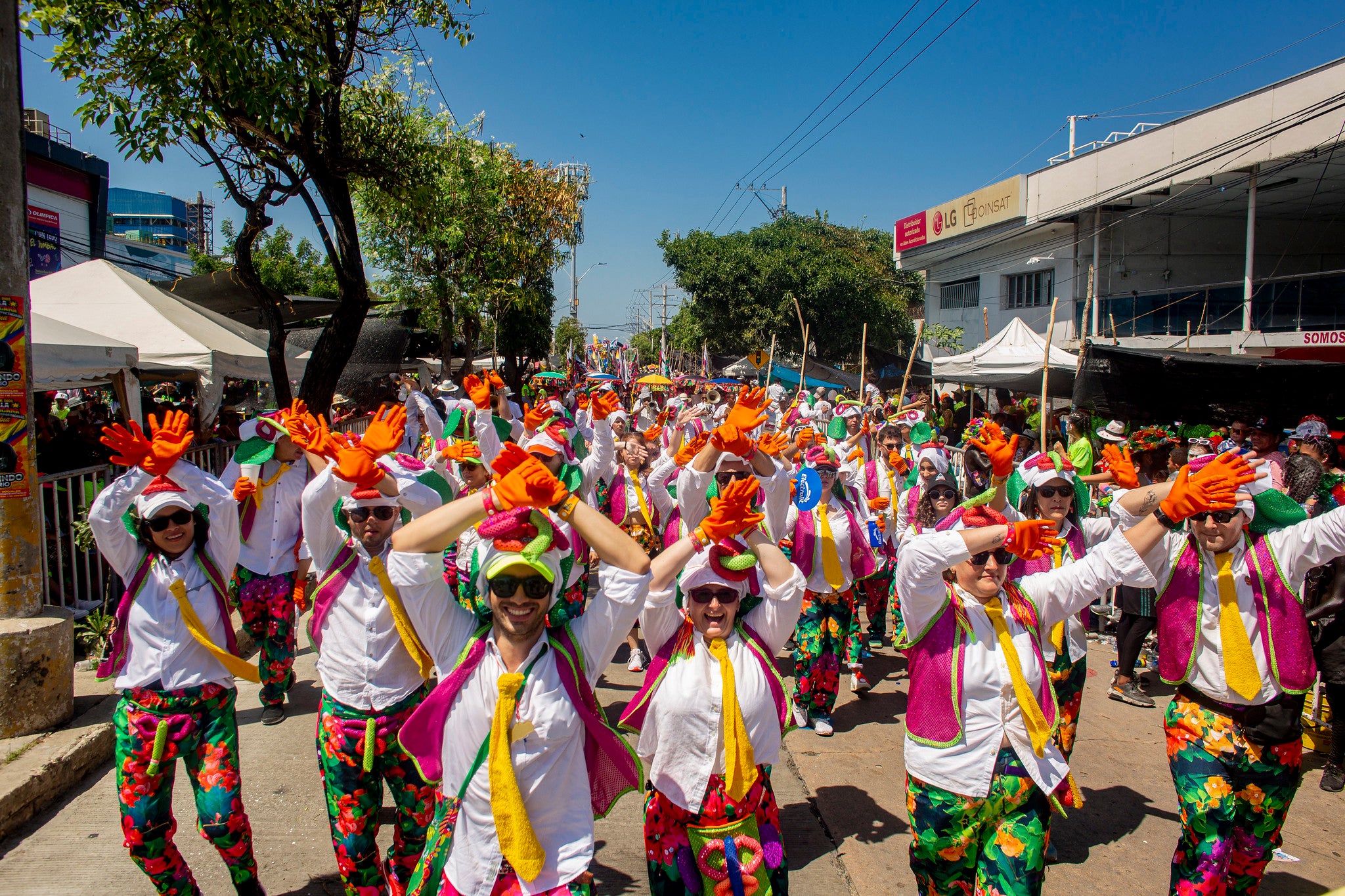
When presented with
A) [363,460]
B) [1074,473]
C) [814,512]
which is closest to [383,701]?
[363,460]

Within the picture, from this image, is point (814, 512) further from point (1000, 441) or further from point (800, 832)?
point (800, 832)

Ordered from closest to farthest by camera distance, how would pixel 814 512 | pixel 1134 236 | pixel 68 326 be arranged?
1. pixel 814 512
2. pixel 68 326
3. pixel 1134 236

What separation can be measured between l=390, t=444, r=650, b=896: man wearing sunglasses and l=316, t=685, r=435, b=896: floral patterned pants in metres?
0.68

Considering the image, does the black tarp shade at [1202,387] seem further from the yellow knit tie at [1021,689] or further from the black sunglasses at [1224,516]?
the yellow knit tie at [1021,689]

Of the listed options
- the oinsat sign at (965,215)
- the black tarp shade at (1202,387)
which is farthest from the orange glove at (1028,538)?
the oinsat sign at (965,215)

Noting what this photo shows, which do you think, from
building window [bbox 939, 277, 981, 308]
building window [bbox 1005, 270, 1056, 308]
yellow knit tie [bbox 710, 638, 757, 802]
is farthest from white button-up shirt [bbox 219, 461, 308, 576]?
building window [bbox 939, 277, 981, 308]

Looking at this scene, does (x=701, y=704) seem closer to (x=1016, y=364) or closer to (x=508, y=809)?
(x=508, y=809)

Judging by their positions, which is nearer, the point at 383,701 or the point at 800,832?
the point at 383,701

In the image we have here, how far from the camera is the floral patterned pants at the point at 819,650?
5.53 metres

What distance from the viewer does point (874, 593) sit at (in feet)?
23.0

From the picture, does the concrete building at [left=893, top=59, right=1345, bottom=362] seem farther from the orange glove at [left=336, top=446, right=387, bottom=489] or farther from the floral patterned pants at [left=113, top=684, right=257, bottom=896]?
the floral patterned pants at [left=113, top=684, right=257, bottom=896]

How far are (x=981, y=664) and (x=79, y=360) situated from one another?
24.7 ft

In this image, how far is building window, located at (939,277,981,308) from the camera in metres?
24.8

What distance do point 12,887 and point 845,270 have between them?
28.1 meters
